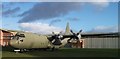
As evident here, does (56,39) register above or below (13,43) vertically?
above

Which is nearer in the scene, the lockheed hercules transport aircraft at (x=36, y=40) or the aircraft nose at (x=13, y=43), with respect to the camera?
the aircraft nose at (x=13, y=43)

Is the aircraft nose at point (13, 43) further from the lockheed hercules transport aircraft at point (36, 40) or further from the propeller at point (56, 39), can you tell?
the propeller at point (56, 39)

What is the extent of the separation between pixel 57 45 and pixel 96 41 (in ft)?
184

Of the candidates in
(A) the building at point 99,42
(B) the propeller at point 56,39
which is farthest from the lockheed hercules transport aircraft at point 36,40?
(A) the building at point 99,42

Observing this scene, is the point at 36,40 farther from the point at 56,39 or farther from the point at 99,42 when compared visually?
the point at 99,42

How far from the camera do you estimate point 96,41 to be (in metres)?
103

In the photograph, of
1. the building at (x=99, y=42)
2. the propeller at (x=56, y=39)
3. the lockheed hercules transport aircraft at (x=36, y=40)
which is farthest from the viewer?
the building at (x=99, y=42)

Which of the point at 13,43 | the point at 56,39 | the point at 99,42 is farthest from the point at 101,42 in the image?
the point at 13,43

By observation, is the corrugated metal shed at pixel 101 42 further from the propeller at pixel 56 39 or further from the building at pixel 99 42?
the propeller at pixel 56 39

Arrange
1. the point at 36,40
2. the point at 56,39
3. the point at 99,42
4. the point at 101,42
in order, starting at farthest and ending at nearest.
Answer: the point at 99,42 → the point at 101,42 → the point at 56,39 → the point at 36,40

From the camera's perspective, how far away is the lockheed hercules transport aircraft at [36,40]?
1565 inches

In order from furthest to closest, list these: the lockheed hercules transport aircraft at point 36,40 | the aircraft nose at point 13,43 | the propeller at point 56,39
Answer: the propeller at point 56,39 < the lockheed hercules transport aircraft at point 36,40 < the aircraft nose at point 13,43

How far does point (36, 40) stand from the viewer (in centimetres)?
4356

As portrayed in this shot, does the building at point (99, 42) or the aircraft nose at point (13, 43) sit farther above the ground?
the aircraft nose at point (13, 43)
